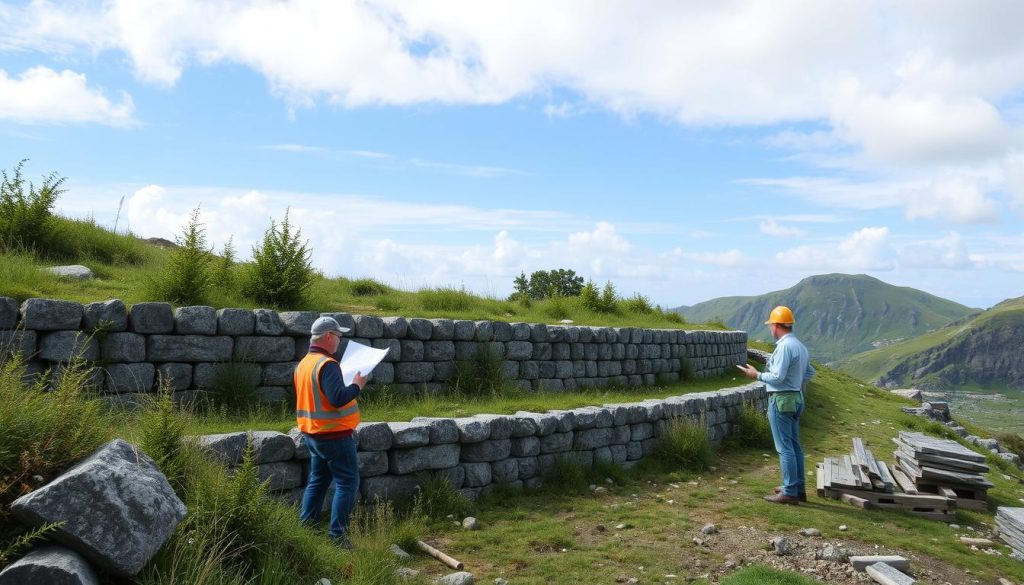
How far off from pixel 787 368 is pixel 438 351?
471 centimetres

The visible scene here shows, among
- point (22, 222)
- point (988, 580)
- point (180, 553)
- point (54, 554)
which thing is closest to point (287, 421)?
point (180, 553)

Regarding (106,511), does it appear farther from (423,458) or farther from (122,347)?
(122,347)

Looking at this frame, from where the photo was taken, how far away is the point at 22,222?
9.99m

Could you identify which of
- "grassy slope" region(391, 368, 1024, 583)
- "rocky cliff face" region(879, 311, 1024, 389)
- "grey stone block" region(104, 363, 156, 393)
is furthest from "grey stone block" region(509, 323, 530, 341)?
"rocky cliff face" region(879, 311, 1024, 389)

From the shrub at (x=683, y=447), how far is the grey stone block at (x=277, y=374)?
205 inches

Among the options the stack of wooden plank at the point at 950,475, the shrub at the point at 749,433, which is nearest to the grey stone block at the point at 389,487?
the stack of wooden plank at the point at 950,475

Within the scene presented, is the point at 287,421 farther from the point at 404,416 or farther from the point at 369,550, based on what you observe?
the point at 369,550

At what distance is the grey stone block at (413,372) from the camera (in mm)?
9625

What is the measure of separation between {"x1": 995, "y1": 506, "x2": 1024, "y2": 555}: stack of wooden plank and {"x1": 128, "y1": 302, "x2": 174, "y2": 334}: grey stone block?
9.16 m

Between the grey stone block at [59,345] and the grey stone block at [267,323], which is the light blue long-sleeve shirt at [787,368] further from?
the grey stone block at [59,345]

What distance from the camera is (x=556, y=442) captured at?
847cm

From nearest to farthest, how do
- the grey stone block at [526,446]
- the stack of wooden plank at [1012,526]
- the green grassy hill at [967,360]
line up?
the stack of wooden plank at [1012,526]
the grey stone block at [526,446]
the green grassy hill at [967,360]

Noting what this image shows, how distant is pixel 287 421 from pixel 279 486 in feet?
5.04

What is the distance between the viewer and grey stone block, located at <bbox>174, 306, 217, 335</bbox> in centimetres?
755
